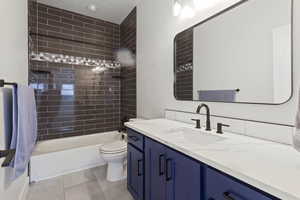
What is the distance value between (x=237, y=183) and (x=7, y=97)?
5.11 ft

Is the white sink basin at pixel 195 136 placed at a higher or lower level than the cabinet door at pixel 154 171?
higher

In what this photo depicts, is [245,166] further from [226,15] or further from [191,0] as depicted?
[191,0]

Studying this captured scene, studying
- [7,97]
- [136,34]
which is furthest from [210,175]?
[136,34]

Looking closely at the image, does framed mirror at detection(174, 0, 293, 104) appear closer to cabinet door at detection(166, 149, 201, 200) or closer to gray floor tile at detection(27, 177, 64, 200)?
cabinet door at detection(166, 149, 201, 200)

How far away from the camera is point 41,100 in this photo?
2.76 metres

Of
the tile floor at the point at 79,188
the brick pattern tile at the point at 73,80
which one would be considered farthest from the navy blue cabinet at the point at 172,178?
the brick pattern tile at the point at 73,80

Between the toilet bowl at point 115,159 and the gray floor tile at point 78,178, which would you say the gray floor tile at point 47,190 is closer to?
the gray floor tile at point 78,178

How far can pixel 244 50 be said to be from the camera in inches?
49.0

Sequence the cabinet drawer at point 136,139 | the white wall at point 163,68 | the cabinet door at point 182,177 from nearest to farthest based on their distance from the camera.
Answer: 1. the cabinet door at point 182,177
2. the white wall at point 163,68
3. the cabinet drawer at point 136,139

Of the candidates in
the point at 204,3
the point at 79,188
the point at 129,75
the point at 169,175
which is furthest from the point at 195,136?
the point at 129,75

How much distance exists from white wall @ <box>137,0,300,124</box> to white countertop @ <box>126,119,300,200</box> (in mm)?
224

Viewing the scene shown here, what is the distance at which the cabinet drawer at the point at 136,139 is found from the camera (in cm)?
146

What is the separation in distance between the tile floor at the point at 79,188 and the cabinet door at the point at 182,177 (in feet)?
2.93

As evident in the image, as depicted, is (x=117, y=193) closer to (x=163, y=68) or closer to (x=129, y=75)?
(x=163, y=68)
